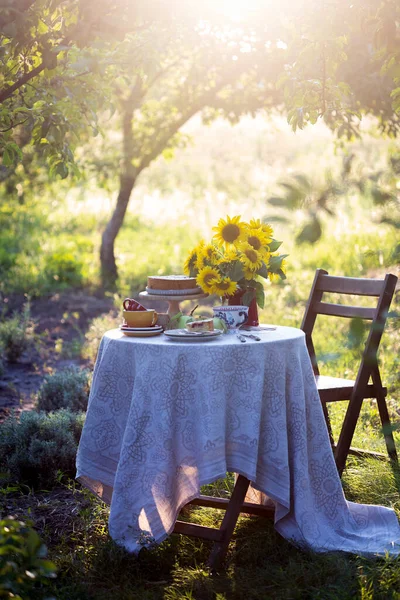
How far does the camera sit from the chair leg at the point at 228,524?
3.10m

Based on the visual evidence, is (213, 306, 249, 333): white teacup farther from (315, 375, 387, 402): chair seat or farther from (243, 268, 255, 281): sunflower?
(315, 375, 387, 402): chair seat

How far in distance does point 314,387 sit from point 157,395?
2.44ft

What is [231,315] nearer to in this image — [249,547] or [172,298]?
[172,298]

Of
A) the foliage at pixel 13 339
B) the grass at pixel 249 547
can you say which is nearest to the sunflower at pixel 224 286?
the grass at pixel 249 547

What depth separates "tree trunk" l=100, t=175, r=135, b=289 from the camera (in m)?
9.96

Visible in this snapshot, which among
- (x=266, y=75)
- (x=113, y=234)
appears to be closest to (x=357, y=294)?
(x=266, y=75)

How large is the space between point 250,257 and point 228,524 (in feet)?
3.97

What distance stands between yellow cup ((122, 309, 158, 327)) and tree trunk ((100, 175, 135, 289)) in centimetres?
671

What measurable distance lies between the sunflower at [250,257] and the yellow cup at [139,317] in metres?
0.50

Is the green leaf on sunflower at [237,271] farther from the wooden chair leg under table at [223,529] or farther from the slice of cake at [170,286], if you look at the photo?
the wooden chair leg under table at [223,529]

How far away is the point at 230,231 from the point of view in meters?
3.49

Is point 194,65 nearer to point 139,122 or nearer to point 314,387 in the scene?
point 139,122

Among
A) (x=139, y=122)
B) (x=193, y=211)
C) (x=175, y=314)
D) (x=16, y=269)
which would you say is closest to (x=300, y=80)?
(x=175, y=314)

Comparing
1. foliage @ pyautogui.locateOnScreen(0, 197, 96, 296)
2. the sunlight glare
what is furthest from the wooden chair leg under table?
foliage @ pyautogui.locateOnScreen(0, 197, 96, 296)
